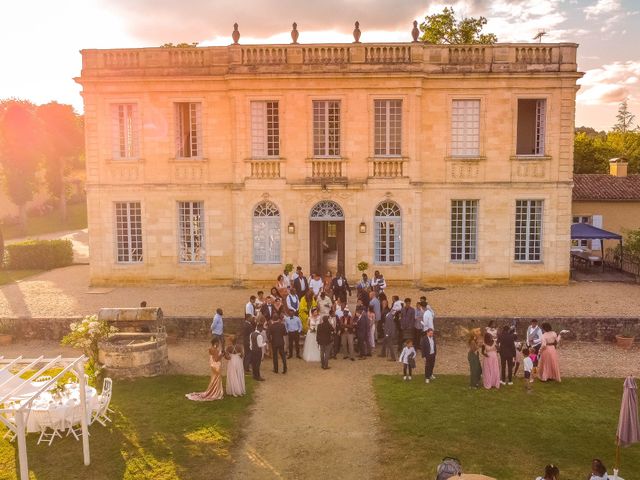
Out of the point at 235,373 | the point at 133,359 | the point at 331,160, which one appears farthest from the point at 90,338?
the point at 331,160

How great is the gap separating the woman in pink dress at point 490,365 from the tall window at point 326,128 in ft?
40.1

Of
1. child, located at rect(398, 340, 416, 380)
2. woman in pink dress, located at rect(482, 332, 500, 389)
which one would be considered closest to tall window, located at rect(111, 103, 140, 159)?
child, located at rect(398, 340, 416, 380)

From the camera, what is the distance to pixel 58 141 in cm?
4744

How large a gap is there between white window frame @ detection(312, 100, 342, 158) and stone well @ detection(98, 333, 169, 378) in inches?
460

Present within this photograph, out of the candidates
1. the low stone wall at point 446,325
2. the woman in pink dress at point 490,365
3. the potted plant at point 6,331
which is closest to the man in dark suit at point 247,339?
the low stone wall at point 446,325

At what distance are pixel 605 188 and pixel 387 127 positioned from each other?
14.6 metres

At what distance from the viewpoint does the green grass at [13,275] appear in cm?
2694

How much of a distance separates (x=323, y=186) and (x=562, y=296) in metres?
10.3

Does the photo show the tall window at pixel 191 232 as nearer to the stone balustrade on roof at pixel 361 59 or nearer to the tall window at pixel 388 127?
the stone balustrade on roof at pixel 361 59

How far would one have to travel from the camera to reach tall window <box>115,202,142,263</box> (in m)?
24.9

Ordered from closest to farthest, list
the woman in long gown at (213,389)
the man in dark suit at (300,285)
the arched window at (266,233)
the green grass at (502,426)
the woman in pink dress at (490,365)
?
the green grass at (502,426) < the woman in long gown at (213,389) < the woman in pink dress at (490,365) < the man in dark suit at (300,285) < the arched window at (266,233)

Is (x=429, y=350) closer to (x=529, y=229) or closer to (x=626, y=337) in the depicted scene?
(x=626, y=337)

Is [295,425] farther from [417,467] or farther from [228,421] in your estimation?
[417,467]

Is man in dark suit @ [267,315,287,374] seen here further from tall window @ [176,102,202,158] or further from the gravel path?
tall window @ [176,102,202,158]
